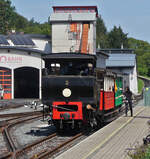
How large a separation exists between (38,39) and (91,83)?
48.3 meters

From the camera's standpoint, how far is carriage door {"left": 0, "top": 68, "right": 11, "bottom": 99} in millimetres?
42500

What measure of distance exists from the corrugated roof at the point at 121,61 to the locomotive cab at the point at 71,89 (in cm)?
4802

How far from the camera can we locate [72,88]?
1488cm

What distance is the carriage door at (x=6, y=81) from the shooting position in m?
42.5

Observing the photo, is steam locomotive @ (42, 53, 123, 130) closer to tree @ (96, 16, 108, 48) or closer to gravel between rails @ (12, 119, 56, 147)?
gravel between rails @ (12, 119, 56, 147)

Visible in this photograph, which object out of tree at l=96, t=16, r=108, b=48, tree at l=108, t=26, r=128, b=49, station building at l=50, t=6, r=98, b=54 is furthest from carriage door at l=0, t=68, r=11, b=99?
tree at l=96, t=16, r=108, b=48

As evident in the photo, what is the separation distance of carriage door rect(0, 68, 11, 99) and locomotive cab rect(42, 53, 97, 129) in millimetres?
27796

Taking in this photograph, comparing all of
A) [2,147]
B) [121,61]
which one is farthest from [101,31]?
[2,147]

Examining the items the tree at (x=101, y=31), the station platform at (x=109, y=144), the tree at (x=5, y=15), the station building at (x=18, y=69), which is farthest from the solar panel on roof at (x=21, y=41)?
the tree at (x=101, y=31)

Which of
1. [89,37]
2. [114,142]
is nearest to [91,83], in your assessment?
[114,142]

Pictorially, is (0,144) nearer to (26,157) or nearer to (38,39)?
(26,157)

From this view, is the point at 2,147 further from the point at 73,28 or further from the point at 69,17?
the point at 69,17

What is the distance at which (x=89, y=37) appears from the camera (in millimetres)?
54844

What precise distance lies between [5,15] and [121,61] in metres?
64.9
